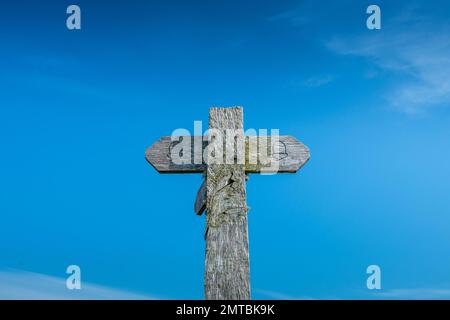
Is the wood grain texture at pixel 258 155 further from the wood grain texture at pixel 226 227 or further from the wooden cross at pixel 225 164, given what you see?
the wood grain texture at pixel 226 227

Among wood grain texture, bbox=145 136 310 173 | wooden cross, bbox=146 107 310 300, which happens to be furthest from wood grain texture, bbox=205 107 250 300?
wood grain texture, bbox=145 136 310 173

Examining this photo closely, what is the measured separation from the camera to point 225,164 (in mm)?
4980

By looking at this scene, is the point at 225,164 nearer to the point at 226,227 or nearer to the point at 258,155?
the point at 258,155

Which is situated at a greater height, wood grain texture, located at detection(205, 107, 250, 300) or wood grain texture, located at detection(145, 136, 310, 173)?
wood grain texture, located at detection(145, 136, 310, 173)

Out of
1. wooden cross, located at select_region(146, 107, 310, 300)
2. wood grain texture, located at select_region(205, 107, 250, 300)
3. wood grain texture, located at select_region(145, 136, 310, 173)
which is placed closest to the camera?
wood grain texture, located at select_region(205, 107, 250, 300)

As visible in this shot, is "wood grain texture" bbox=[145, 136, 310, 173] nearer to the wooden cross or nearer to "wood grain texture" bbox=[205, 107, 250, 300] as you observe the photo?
the wooden cross

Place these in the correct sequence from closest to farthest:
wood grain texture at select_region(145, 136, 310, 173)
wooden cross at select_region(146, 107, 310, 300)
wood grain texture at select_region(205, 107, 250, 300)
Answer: wood grain texture at select_region(205, 107, 250, 300), wooden cross at select_region(146, 107, 310, 300), wood grain texture at select_region(145, 136, 310, 173)

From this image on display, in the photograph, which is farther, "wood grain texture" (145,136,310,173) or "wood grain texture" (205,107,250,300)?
"wood grain texture" (145,136,310,173)

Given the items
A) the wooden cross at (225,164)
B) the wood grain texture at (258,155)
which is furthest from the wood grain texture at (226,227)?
the wood grain texture at (258,155)

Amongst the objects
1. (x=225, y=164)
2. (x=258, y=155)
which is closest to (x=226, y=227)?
(x=225, y=164)

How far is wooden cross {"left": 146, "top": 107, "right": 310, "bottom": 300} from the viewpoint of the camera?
467cm
